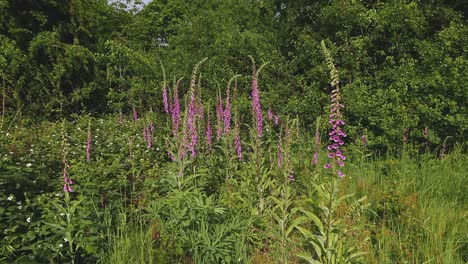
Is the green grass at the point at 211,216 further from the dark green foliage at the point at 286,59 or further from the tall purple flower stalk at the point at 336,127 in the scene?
the dark green foliage at the point at 286,59

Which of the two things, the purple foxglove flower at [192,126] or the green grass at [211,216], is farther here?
the purple foxglove flower at [192,126]

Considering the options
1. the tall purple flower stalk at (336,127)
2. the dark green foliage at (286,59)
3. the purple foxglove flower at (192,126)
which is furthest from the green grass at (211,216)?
the dark green foliage at (286,59)

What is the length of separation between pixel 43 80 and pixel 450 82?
8.98 meters

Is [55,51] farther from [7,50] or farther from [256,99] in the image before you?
[256,99]

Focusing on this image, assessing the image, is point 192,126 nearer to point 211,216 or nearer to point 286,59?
point 211,216

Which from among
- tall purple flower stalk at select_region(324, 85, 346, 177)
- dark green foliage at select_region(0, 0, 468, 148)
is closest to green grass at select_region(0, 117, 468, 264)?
tall purple flower stalk at select_region(324, 85, 346, 177)

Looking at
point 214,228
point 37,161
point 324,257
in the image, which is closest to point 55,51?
point 37,161

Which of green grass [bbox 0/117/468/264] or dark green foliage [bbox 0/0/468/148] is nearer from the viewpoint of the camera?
green grass [bbox 0/117/468/264]

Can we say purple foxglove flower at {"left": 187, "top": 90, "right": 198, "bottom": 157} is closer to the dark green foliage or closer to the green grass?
the green grass

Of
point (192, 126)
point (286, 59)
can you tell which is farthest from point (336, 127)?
point (286, 59)

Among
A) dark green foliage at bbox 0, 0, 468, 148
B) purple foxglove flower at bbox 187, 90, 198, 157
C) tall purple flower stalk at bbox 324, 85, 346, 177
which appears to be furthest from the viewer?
dark green foliage at bbox 0, 0, 468, 148

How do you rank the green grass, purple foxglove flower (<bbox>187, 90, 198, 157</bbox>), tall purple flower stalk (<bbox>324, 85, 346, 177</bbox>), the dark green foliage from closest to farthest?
tall purple flower stalk (<bbox>324, 85, 346, 177</bbox>) < the green grass < purple foxglove flower (<bbox>187, 90, 198, 157</bbox>) < the dark green foliage

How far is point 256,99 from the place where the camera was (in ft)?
13.7

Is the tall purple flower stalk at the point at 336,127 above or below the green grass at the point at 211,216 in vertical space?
above
